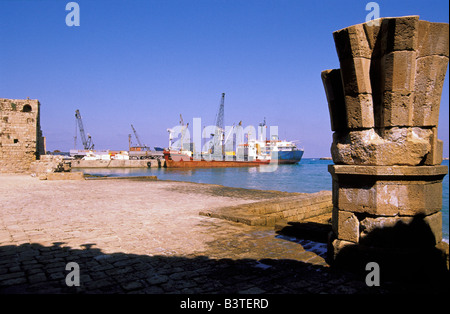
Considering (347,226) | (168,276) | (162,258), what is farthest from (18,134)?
(347,226)

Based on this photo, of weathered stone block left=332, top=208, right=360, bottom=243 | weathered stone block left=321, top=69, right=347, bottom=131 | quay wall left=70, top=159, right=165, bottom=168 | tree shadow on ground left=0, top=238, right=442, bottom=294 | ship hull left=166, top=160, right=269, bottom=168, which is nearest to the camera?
tree shadow on ground left=0, top=238, right=442, bottom=294

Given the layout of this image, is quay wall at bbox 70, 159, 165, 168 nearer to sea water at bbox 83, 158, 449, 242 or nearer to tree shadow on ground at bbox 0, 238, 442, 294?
sea water at bbox 83, 158, 449, 242

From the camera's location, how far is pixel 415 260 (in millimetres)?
3740

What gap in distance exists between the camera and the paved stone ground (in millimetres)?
3441

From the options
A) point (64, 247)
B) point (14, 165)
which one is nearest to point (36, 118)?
point (14, 165)

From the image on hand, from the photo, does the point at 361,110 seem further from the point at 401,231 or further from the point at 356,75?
the point at 401,231

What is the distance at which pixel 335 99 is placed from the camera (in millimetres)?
4336

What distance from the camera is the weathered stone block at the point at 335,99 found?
430 cm

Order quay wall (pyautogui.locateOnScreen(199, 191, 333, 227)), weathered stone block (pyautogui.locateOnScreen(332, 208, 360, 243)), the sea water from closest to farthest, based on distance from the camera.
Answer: weathered stone block (pyautogui.locateOnScreen(332, 208, 360, 243)) → quay wall (pyautogui.locateOnScreen(199, 191, 333, 227)) → the sea water

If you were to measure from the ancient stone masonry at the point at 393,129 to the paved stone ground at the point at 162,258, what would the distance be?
690 millimetres

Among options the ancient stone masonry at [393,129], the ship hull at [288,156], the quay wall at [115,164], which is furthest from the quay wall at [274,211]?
the ship hull at [288,156]

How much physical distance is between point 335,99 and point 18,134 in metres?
31.2

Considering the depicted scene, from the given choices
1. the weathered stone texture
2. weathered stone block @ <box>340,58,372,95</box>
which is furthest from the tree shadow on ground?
weathered stone block @ <box>340,58,372,95</box>

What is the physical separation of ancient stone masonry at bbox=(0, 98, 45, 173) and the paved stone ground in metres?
24.3
